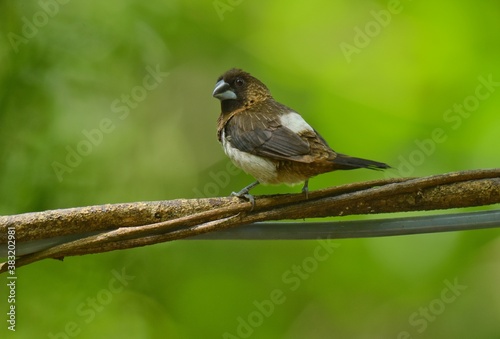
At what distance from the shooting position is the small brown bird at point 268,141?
2.85 metres

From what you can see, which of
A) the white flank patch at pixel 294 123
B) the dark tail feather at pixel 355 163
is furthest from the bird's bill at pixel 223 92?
the dark tail feather at pixel 355 163

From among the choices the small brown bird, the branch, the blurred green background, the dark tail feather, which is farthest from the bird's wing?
the branch

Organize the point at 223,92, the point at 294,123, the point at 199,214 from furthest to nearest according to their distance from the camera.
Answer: the point at 223,92, the point at 294,123, the point at 199,214

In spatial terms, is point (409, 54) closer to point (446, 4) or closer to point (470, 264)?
point (446, 4)

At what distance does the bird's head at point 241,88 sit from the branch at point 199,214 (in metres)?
1.44

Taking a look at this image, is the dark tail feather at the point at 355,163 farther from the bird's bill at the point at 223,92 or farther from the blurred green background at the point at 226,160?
the bird's bill at the point at 223,92

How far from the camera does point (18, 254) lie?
2143 millimetres

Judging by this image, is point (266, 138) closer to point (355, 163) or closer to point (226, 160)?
point (355, 163)

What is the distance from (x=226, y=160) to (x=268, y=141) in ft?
3.28

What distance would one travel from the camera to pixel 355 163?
259cm

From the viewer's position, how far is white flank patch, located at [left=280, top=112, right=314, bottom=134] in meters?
3.08

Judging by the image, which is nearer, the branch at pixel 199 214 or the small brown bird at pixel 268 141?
the branch at pixel 199 214

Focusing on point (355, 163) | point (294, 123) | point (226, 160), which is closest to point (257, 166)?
point (294, 123)

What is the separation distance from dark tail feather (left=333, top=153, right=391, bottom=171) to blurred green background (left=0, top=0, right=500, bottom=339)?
0.83m
